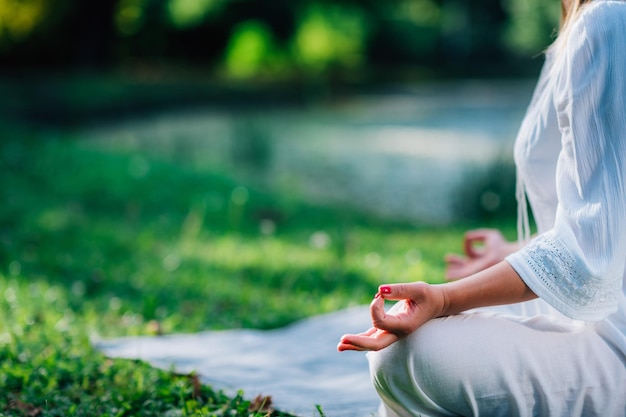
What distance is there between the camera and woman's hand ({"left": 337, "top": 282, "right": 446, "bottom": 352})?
1.64 meters

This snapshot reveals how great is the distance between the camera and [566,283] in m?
1.64

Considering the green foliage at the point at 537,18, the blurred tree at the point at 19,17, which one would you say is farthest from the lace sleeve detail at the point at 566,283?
the blurred tree at the point at 19,17

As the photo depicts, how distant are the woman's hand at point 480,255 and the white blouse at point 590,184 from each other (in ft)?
1.82

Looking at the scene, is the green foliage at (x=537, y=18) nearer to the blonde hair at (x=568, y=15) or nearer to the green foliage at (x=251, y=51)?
the green foliage at (x=251, y=51)

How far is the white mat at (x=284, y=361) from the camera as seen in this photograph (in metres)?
2.49

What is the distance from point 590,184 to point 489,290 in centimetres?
30

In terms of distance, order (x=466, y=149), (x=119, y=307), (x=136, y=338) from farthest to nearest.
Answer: (x=466, y=149) → (x=119, y=307) → (x=136, y=338)

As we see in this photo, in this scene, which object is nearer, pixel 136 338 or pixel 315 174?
pixel 136 338

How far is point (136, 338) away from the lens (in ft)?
10.6

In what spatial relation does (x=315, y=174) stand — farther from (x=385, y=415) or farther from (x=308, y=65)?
(x=308, y=65)

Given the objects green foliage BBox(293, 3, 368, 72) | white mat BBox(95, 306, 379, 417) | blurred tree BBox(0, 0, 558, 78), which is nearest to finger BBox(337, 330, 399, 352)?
white mat BBox(95, 306, 379, 417)

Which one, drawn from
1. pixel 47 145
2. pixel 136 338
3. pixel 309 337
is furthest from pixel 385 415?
pixel 47 145

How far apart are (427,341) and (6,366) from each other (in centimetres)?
170

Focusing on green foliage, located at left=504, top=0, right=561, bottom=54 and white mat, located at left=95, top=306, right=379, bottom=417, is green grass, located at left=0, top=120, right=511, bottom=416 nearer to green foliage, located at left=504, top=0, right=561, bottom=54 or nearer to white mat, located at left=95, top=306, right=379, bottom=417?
white mat, located at left=95, top=306, right=379, bottom=417
